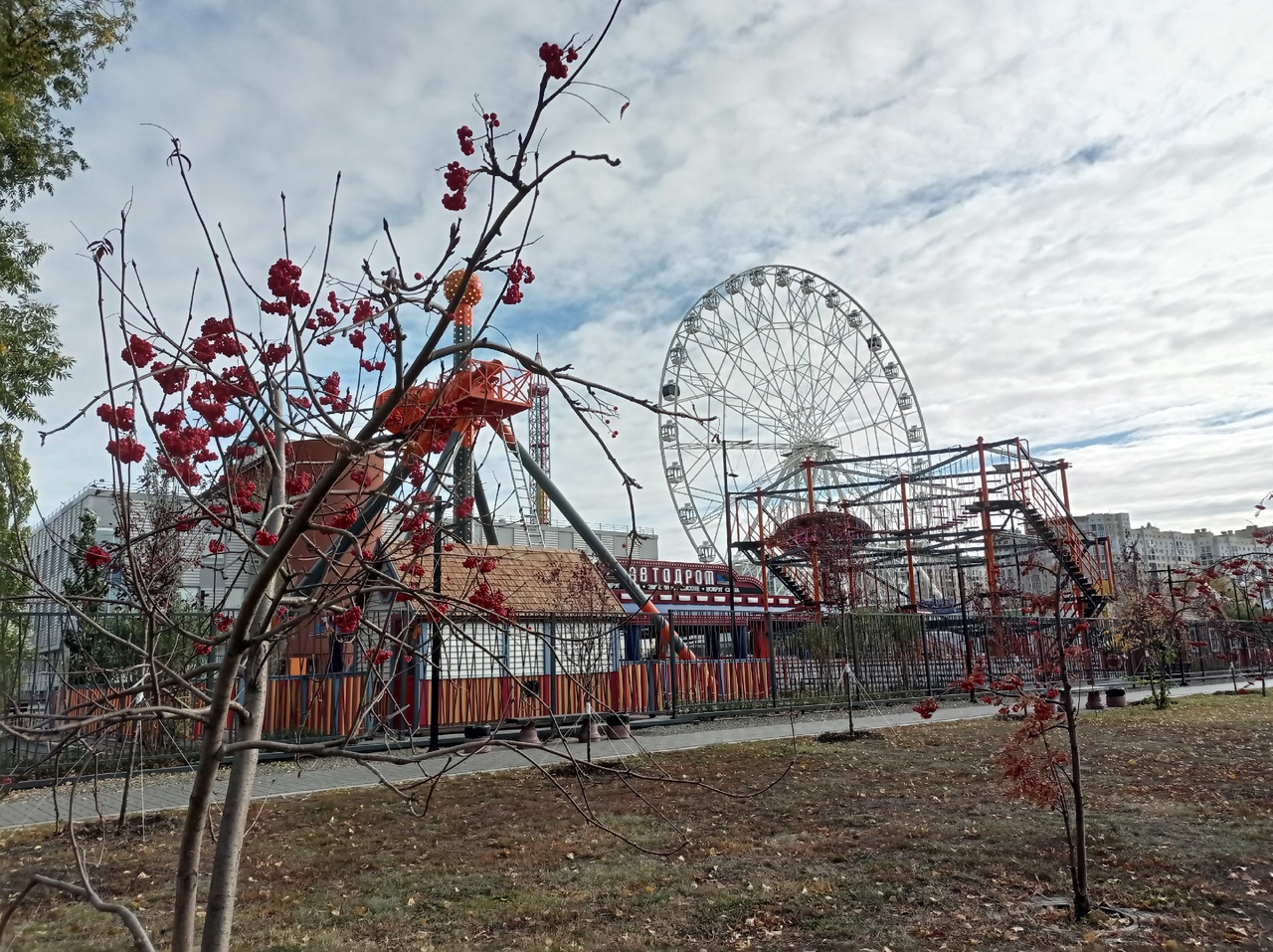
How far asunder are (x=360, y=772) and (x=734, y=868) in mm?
6798

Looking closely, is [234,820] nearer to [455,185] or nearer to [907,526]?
[455,185]

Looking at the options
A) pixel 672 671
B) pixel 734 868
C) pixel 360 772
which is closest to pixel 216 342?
pixel 734 868

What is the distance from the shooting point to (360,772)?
11523mm

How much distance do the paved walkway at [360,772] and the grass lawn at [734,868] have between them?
62 cm

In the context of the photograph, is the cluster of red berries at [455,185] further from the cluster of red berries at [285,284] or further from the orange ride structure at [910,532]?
the orange ride structure at [910,532]

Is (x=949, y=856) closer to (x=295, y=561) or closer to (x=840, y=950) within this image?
(x=840, y=950)

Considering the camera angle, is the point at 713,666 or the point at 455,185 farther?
the point at 713,666

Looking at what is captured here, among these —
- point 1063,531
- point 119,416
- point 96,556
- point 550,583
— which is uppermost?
point 1063,531

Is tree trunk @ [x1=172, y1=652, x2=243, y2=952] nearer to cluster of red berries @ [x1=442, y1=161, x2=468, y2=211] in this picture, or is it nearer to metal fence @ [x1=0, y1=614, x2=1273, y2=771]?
cluster of red berries @ [x1=442, y1=161, x2=468, y2=211]

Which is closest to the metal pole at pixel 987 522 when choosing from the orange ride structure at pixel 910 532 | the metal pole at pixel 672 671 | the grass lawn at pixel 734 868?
the orange ride structure at pixel 910 532

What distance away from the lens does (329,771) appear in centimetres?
1166

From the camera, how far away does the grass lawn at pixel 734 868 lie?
4891mm

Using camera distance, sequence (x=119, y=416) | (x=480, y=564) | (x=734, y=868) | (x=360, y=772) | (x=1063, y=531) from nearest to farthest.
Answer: (x=119, y=416) < (x=480, y=564) < (x=734, y=868) < (x=360, y=772) < (x=1063, y=531)

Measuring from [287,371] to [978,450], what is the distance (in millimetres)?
24413
